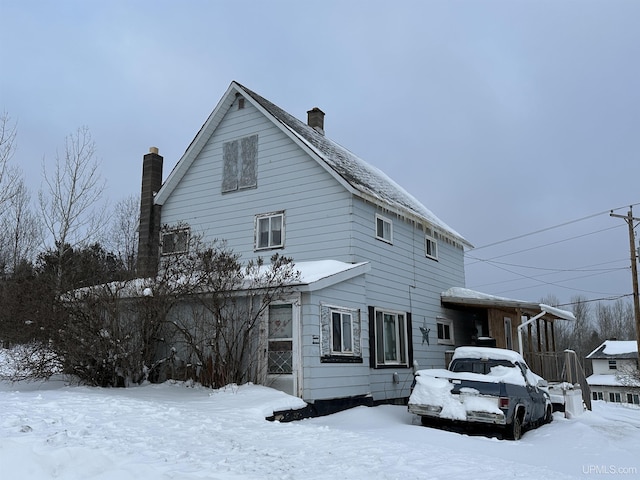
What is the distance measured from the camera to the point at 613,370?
56.3 meters

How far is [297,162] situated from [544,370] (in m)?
10.8

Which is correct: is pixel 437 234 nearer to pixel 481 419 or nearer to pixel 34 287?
pixel 481 419

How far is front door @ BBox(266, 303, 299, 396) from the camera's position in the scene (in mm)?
12523

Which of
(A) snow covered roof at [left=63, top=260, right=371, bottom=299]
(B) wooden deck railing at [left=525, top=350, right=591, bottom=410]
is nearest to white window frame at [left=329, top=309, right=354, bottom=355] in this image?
(A) snow covered roof at [left=63, top=260, right=371, bottom=299]

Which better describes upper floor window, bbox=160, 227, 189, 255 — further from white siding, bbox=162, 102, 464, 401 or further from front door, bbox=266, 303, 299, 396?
front door, bbox=266, 303, 299, 396

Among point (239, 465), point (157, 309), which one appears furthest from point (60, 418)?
point (157, 309)

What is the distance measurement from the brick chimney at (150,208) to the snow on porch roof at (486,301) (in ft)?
33.8

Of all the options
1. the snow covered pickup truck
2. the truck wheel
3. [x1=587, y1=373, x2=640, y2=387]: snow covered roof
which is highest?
the snow covered pickup truck

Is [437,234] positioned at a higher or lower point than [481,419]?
higher

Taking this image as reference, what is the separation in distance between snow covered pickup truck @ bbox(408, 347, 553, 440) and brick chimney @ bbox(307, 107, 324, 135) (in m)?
11.8

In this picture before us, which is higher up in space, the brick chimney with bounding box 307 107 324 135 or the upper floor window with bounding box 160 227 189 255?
the brick chimney with bounding box 307 107 324 135

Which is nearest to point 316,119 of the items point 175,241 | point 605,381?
point 175,241

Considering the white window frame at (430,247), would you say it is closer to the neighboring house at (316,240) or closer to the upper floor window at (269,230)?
the neighboring house at (316,240)

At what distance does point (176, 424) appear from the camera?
843 cm
